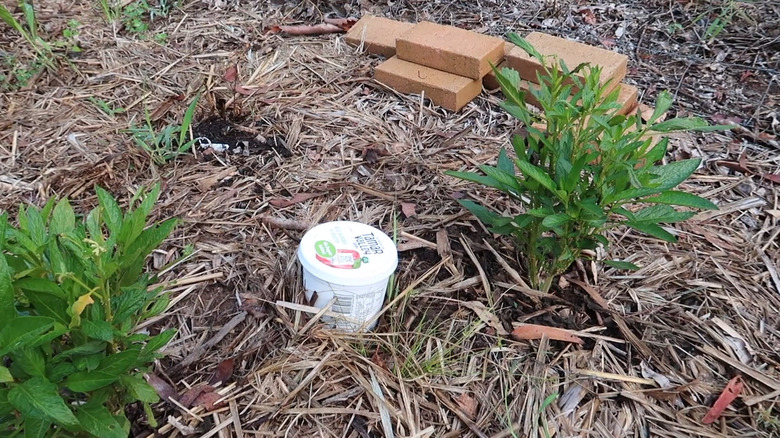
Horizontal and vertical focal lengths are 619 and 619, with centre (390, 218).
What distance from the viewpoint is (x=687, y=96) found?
284 centimetres

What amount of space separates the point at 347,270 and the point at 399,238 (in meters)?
0.41

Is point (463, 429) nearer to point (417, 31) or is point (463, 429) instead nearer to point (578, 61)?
point (578, 61)

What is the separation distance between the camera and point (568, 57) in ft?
8.70

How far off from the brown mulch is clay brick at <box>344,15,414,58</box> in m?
0.09

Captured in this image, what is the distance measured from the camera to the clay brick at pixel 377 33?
298 centimetres

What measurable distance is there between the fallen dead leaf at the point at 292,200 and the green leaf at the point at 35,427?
1076 millimetres

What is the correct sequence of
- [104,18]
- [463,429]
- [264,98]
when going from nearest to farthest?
1. [463,429]
2. [264,98]
3. [104,18]

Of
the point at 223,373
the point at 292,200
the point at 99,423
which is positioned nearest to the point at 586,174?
the point at 292,200

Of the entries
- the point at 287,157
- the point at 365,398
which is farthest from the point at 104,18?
the point at 365,398

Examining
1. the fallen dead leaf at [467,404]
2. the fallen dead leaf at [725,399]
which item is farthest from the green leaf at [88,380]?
the fallen dead leaf at [725,399]

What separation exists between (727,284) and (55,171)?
90.8 inches

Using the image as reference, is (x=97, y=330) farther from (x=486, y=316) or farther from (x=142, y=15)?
(x=142, y=15)

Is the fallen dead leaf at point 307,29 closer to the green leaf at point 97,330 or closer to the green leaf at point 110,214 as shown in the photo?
the green leaf at point 110,214

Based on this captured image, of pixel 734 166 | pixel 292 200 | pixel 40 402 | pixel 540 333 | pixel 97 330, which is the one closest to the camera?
pixel 40 402
